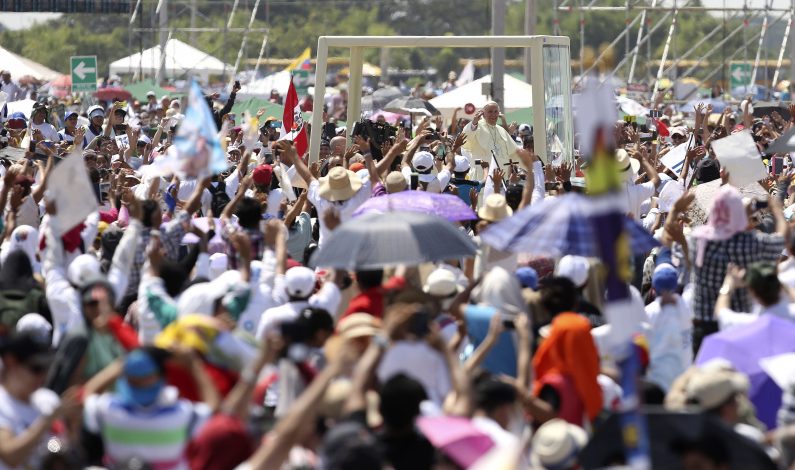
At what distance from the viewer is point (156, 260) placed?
26.3ft

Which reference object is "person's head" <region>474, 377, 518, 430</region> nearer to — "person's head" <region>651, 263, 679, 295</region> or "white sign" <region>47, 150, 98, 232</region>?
"person's head" <region>651, 263, 679, 295</region>

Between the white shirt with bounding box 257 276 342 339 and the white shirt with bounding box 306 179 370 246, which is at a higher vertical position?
the white shirt with bounding box 306 179 370 246

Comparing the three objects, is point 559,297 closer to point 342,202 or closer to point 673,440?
point 673,440

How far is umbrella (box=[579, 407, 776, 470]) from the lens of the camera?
5.45 metres

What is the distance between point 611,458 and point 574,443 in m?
0.28

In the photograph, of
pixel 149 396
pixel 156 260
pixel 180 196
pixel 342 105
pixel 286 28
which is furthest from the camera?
pixel 286 28

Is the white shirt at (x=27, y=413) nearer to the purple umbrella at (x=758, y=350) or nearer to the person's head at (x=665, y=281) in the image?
the purple umbrella at (x=758, y=350)

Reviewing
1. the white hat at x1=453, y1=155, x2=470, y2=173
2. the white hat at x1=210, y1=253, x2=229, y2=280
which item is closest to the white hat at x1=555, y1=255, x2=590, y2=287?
the white hat at x1=210, y1=253, x2=229, y2=280

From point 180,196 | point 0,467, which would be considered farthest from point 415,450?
point 180,196

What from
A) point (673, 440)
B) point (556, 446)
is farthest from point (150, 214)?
point (673, 440)

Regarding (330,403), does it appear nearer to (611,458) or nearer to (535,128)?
(611,458)

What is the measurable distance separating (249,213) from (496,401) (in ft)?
11.8

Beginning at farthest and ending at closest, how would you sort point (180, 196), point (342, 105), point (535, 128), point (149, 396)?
point (342, 105)
point (535, 128)
point (180, 196)
point (149, 396)

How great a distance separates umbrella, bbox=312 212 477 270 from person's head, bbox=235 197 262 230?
38.7 inches
